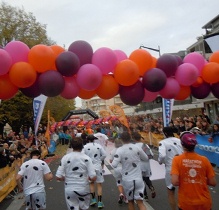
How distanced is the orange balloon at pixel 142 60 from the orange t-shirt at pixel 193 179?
2.36 metres

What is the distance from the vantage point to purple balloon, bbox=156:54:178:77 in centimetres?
588

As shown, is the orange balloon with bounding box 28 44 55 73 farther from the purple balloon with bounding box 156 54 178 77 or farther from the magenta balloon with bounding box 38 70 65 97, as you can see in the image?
the purple balloon with bounding box 156 54 178 77

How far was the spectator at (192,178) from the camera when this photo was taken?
3.87 meters

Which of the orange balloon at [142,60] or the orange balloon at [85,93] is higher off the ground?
the orange balloon at [142,60]

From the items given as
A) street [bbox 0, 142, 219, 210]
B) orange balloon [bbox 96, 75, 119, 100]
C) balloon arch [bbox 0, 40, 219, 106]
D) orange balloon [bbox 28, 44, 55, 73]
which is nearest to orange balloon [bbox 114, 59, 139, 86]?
balloon arch [bbox 0, 40, 219, 106]

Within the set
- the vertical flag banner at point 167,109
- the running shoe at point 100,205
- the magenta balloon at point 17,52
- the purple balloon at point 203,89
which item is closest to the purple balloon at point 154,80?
the purple balloon at point 203,89

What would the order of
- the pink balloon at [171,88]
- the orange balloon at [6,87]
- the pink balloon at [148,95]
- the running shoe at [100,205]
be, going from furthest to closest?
the running shoe at [100,205], the pink balloon at [148,95], the pink balloon at [171,88], the orange balloon at [6,87]

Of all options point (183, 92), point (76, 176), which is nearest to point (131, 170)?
point (76, 176)

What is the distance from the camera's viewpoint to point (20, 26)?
29422 millimetres

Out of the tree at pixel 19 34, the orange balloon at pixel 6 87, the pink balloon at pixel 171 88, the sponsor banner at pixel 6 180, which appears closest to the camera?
the orange balloon at pixel 6 87

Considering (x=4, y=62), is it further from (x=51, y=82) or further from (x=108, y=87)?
(x=108, y=87)

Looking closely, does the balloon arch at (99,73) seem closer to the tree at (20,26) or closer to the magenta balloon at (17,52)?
the magenta balloon at (17,52)

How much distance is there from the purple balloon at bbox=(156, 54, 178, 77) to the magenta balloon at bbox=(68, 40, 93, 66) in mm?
1317

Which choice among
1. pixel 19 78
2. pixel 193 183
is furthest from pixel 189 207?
pixel 19 78
